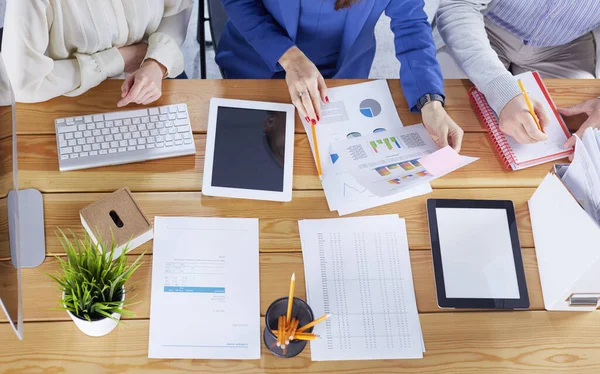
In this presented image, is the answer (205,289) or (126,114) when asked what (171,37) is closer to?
(126,114)

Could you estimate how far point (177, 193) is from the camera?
1.25 meters

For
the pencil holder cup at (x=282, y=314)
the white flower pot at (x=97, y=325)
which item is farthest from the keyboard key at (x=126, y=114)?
the pencil holder cup at (x=282, y=314)

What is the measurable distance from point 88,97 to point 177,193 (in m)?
0.33

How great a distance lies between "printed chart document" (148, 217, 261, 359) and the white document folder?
0.62 meters

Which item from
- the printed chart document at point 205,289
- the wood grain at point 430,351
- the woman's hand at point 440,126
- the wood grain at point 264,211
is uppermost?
the woman's hand at point 440,126

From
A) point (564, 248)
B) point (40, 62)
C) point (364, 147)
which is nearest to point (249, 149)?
point (364, 147)

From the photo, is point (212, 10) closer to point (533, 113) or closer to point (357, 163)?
point (357, 163)

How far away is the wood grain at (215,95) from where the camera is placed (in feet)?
4.28

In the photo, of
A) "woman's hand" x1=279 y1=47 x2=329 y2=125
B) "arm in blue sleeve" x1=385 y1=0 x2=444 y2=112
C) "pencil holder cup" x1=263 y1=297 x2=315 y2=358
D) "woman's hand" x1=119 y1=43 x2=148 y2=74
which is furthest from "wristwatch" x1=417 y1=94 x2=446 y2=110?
"woman's hand" x1=119 y1=43 x2=148 y2=74

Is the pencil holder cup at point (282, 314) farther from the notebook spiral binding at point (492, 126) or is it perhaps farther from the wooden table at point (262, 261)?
the notebook spiral binding at point (492, 126)

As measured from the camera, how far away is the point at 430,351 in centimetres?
114

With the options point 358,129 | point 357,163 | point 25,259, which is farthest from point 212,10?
point 25,259

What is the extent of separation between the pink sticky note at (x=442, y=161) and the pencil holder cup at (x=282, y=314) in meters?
0.39

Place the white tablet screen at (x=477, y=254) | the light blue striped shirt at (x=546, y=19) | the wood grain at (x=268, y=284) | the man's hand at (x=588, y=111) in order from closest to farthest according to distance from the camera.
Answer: the wood grain at (x=268, y=284), the white tablet screen at (x=477, y=254), the man's hand at (x=588, y=111), the light blue striped shirt at (x=546, y=19)
